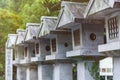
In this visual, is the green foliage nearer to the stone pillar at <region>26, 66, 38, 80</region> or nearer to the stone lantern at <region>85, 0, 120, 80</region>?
the stone pillar at <region>26, 66, 38, 80</region>

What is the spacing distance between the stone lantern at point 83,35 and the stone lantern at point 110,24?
1.66 m

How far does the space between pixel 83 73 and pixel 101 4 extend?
15.0ft

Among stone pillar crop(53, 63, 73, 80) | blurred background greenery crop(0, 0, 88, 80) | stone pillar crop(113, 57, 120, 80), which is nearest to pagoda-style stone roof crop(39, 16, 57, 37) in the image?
stone pillar crop(53, 63, 73, 80)

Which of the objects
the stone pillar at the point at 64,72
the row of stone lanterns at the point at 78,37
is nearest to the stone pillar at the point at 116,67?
the row of stone lanterns at the point at 78,37

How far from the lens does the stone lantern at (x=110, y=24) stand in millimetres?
10914

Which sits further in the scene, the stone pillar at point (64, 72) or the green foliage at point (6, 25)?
the green foliage at point (6, 25)

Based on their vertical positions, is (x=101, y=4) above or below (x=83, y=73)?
above

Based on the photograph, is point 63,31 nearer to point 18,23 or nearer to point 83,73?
point 83,73

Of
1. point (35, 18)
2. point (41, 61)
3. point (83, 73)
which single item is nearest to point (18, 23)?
point (35, 18)

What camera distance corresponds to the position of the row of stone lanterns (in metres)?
11.5

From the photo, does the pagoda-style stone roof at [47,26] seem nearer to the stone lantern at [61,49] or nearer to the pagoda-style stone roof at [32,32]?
the stone lantern at [61,49]

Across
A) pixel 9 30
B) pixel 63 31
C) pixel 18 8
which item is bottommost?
pixel 63 31

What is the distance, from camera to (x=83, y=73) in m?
14.5

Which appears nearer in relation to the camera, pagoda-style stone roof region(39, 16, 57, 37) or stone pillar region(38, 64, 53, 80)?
pagoda-style stone roof region(39, 16, 57, 37)
